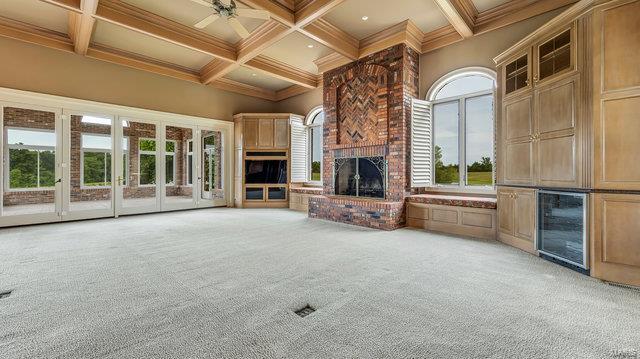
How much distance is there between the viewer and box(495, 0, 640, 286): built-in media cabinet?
2.74 metres

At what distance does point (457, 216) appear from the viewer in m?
4.80

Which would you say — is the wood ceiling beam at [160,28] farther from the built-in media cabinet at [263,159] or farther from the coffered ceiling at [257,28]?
the built-in media cabinet at [263,159]

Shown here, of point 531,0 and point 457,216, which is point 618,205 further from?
point 531,0

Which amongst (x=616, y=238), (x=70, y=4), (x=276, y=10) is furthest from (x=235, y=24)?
(x=616, y=238)

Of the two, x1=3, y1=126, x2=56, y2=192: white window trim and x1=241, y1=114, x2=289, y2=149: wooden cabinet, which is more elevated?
x1=241, y1=114, x2=289, y2=149: wooden cabinet

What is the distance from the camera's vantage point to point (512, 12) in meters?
4.48

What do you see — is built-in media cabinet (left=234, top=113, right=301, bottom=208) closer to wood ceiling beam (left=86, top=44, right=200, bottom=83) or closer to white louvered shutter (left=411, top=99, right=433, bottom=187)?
wood ceiling beam (left=86, top=44, right=200, bottom=83)

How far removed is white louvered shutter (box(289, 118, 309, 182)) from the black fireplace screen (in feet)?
7.25

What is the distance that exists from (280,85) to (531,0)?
20.1 feet

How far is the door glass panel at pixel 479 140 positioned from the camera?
16.6 feet

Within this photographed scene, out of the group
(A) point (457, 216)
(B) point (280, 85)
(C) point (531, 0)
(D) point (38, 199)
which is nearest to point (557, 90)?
(C) point (531, 0)

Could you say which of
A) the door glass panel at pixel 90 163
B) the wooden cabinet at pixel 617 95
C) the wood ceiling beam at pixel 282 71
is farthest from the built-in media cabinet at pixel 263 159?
the wooden cabinet at pixel 617 95

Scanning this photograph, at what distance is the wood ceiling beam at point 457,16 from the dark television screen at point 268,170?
537 centimetres

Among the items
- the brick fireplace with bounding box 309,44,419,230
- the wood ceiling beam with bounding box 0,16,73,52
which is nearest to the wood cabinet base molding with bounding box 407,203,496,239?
the brick fireplace with bounding box 309,44,419,230
